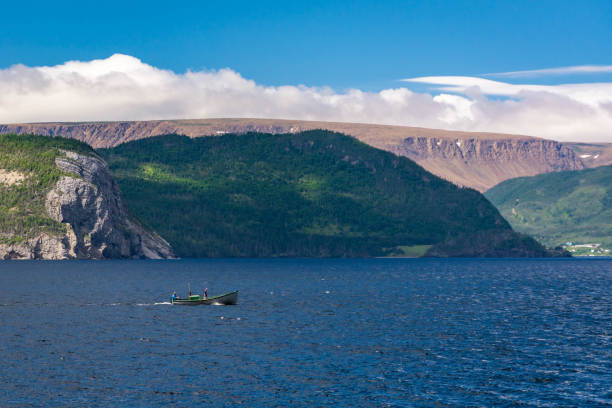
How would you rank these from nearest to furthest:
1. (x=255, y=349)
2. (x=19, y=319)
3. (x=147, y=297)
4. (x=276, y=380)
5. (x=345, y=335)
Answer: (x=276, y=380), (x=255, y=349), (x=345, y=335), (x=19, y=319), (x=147, y=297)

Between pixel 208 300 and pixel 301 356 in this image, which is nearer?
pixel 301 356

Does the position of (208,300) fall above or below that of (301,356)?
below

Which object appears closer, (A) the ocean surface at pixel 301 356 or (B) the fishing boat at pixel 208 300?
(A) the ocean surface at pixel 301 356

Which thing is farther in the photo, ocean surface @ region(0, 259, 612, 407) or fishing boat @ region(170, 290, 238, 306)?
fishing boat @ region(170, 290, 238, 306)

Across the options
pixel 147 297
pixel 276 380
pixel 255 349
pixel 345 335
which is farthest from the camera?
pixel 147 297

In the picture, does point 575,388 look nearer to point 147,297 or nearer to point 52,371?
point 52,371

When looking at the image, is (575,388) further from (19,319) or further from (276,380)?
(19,319)

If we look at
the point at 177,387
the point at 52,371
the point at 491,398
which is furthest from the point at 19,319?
the point at 491,398

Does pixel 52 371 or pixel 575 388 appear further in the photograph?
Result: pixel 52 371
